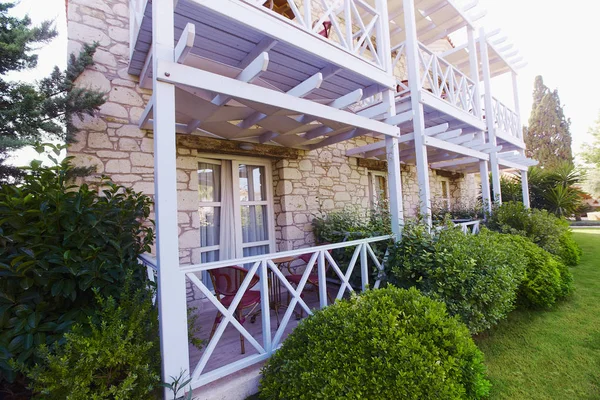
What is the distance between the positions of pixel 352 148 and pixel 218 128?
3275 millimetres

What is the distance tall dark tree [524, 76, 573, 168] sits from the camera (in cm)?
2292

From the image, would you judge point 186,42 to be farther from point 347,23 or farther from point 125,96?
point 347,23

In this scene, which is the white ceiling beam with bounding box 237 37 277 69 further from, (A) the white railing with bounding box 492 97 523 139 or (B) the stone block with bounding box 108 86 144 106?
(A) the white railing with bounding box 492 97 523 139

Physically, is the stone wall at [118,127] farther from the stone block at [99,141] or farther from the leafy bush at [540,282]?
the leafy bush at [540,282]

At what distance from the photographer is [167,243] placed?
190 cm

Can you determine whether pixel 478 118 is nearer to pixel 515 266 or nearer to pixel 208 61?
pixel 515 266

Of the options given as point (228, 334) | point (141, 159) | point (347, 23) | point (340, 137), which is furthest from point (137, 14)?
point (228, 334)

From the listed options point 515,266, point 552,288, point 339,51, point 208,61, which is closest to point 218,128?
point 208,61

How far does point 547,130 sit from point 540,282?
90.0 ft

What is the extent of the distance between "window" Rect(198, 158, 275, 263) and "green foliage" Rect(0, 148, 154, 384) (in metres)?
2.06

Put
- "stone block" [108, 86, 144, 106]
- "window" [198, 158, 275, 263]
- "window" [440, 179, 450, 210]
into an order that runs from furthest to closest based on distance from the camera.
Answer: "window" [440, 179, 450, 210] → "window" [198, 158, 275, 263] → "stone block" [108, 86, 144, 106]

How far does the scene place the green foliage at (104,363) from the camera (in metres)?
1.54

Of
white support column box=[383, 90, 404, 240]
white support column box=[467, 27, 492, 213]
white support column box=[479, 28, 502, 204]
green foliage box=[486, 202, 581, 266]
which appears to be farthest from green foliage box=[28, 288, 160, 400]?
white support column box=[479, 28, 502, 204]

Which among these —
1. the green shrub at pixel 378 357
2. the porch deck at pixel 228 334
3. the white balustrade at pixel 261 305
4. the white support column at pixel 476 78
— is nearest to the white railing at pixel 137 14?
the white balustrade at pixel 261 305
